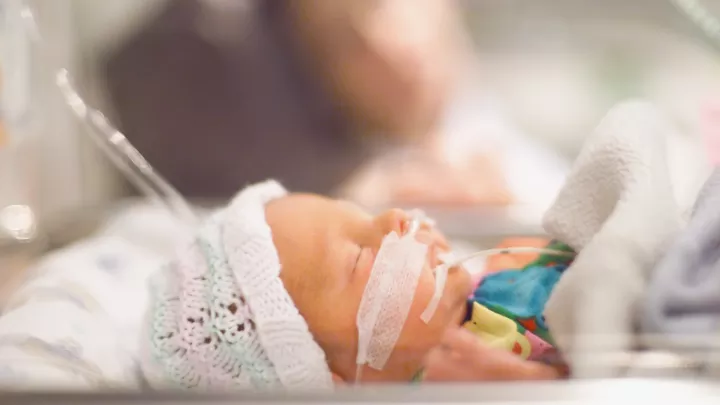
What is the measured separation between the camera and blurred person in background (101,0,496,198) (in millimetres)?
1311

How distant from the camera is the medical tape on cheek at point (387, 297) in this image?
662 mm

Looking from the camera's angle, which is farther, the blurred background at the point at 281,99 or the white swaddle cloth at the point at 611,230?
the blurred background at the point at 281,99

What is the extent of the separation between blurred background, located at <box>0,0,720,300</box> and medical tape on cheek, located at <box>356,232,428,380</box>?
1.51 ft

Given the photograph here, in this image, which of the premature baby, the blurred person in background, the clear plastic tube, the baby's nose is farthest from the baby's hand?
the blurred person in background

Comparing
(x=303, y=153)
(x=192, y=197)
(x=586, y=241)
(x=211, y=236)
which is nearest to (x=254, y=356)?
(x=211, y=236)

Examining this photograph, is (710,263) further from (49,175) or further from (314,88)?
(49,175)

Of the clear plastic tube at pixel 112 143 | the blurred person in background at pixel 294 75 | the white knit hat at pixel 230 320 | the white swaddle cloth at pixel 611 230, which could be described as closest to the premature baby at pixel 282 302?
the white knit hat at pixel 230 320

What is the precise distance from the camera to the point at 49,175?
1.29 meters

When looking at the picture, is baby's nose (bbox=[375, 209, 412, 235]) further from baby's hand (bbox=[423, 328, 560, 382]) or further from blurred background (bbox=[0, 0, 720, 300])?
blurred background (bbox=[0, 0, 720, 300])

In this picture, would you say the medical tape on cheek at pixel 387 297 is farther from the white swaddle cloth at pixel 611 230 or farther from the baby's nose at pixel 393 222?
the white swaddle cloth at pixel 611 230

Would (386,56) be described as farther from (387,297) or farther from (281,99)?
(387,297)

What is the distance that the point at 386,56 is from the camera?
52.4 inches

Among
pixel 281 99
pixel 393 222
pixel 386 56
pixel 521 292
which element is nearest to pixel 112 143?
pixel 281 99

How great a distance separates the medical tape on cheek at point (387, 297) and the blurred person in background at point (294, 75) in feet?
1.94
